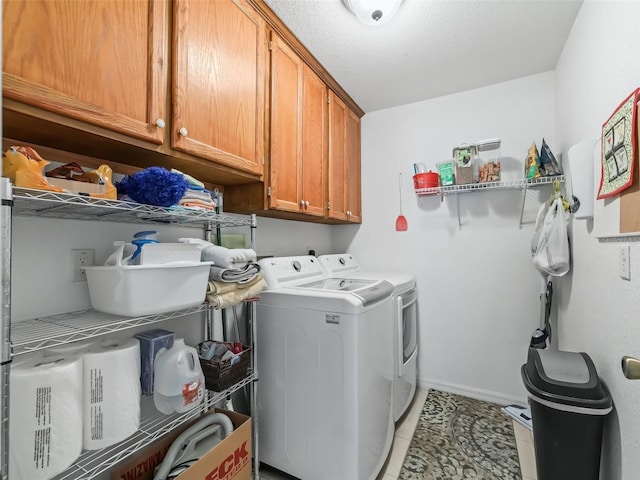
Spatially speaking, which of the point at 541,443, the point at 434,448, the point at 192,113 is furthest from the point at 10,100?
the point at 434,448

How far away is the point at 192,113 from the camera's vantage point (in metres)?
1.21

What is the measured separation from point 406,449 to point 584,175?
1775mm

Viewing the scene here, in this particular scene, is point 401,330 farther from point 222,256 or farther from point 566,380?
point 222,256

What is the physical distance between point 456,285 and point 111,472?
2371 mm

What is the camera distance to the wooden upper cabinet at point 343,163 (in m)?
2.31

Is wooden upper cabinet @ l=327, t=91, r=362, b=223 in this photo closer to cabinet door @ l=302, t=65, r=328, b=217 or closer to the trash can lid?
cabinet door @ l=302, t=65, r=328, b=217

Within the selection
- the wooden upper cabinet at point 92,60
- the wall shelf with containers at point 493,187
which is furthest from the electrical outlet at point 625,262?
the wooden upper cabinet at point 92,60

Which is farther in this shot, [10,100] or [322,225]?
[322,225]

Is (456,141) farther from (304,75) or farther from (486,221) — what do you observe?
(304,75)

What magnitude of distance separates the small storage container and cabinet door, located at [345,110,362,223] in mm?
1670

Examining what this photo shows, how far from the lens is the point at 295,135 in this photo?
6.14 ft

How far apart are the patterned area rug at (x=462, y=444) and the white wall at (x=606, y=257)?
60cm

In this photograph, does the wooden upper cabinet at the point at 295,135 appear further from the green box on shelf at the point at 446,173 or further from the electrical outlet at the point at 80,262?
the green box on shelf at the point at 446,173

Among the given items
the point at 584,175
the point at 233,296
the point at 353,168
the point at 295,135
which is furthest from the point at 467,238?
the point at 233,296
